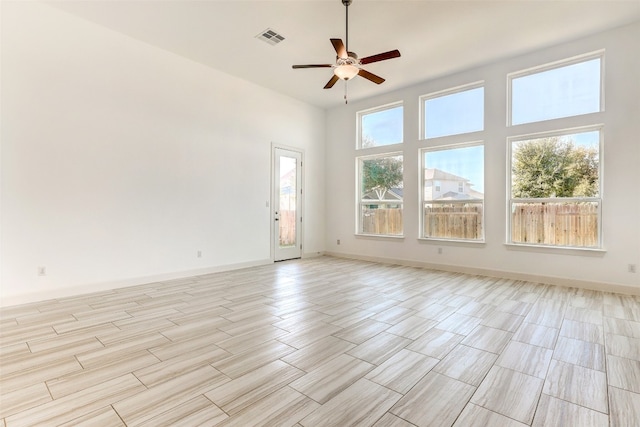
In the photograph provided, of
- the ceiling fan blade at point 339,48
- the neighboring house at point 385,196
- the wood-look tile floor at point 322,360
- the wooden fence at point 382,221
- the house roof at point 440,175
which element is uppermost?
the ceiling fan blade at point 339,48

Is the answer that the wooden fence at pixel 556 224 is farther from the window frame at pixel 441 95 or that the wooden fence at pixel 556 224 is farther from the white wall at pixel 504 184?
the window frame at pixel 441 95

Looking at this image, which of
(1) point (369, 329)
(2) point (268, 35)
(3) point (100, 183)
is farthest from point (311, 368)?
(2) point (268, 35)

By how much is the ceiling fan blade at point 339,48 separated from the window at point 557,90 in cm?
342

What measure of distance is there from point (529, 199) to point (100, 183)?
658 centimetres

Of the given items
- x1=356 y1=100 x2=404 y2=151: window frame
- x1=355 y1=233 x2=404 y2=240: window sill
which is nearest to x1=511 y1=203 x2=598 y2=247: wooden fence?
x1=355 y1=233 x2=404 y2=240: window sill

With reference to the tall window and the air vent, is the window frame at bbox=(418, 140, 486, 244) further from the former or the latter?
the air vent

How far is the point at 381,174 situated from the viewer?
6.77 meters

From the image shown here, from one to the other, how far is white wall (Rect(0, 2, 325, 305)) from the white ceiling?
445mm

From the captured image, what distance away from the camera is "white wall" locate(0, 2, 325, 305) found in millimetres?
3604

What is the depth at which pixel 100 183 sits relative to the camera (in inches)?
164

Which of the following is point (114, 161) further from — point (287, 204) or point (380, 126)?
point (380, 126)

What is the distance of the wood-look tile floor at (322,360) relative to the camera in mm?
1657

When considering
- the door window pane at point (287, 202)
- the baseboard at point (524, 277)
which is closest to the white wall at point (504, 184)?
the baseboard at point (524, 277)

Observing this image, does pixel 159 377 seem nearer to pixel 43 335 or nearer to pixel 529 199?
pixel 43 335
